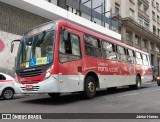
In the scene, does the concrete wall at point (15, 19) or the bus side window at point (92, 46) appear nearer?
the bus side window at point (92, 46)

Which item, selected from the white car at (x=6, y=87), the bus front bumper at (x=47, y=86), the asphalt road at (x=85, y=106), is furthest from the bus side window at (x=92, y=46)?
the white car at (x=6, y=87)

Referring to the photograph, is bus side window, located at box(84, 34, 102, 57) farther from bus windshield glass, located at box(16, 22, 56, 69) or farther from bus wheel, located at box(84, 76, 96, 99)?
bus windshield glass, located at box(16, 22, 56, 69)

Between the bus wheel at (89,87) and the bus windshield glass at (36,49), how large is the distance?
2270mm

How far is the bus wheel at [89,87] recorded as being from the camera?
32.3 ft

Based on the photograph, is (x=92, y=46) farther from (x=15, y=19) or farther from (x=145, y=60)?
(x=15, y=19)

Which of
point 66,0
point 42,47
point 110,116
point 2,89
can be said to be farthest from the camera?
point 66,0

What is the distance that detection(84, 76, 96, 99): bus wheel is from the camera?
32.3ft

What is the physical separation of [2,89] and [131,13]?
3086 cm

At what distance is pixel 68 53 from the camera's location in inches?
360

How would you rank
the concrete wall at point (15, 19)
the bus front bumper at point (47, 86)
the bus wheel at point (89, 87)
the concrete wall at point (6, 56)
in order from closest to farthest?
the bus front bumper at point (47, 86), the bus wheel at point (89, 87), the concrete wall at point (6, 56), the concrete wall at point (15, 19)

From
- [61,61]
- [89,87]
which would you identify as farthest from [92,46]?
[61,61]

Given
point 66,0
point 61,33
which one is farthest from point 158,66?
point 61,33

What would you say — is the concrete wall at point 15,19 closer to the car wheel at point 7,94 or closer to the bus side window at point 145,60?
the car wheel at point 7,94

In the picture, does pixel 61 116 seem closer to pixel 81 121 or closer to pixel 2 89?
pixel 81 121
